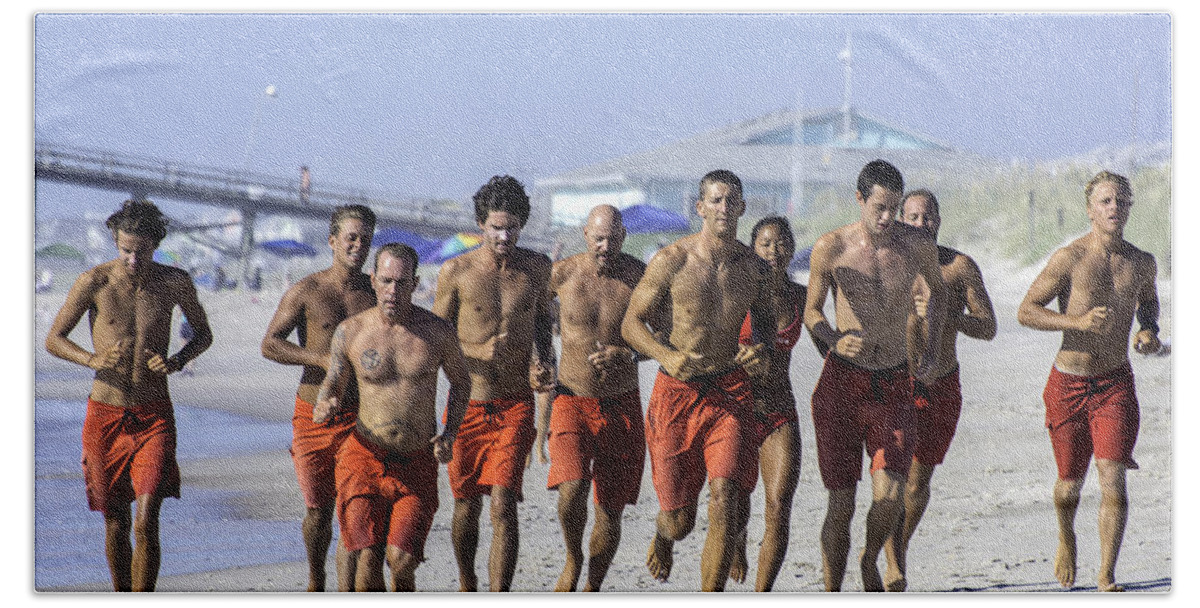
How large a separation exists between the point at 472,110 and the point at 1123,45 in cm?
356

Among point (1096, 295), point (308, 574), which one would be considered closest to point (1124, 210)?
point (1096, 295)

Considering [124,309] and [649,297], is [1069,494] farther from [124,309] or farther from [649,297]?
[124,309]

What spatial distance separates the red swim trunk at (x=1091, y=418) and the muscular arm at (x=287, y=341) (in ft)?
11.8

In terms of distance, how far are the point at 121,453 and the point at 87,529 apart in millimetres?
1554

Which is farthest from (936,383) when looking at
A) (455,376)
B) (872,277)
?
(455,376)

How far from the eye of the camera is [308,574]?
286 inches

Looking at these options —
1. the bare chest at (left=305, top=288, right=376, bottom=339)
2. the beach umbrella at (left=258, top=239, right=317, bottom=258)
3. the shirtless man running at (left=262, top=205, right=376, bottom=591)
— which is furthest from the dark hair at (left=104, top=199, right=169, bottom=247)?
the beach umbrella at (left=258, top=239, right=317, bottom=258)

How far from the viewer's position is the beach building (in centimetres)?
793

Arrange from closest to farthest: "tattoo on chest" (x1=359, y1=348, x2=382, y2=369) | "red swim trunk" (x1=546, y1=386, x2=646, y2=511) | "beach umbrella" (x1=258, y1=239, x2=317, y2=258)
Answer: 1. "tattoo on chest" (x1=359, y1=348, x2=382, y2=369)
2. "red swim trunk" (x1=546, y1=386, x2=646, y2=511)
3. "beach umbrella" (x1=258, y1=239, x2=317, y2=258)

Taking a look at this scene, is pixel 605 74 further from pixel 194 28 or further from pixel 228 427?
pixel 228 427

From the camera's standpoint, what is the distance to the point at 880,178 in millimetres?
6617

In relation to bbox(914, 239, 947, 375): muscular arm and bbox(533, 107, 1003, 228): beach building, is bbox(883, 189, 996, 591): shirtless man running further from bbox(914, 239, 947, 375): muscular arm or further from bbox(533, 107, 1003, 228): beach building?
bbox(533, 107, 1003, 228): beach building

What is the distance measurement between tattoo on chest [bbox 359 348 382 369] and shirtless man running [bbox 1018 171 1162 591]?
3259mm

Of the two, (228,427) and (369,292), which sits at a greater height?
(369,292)
